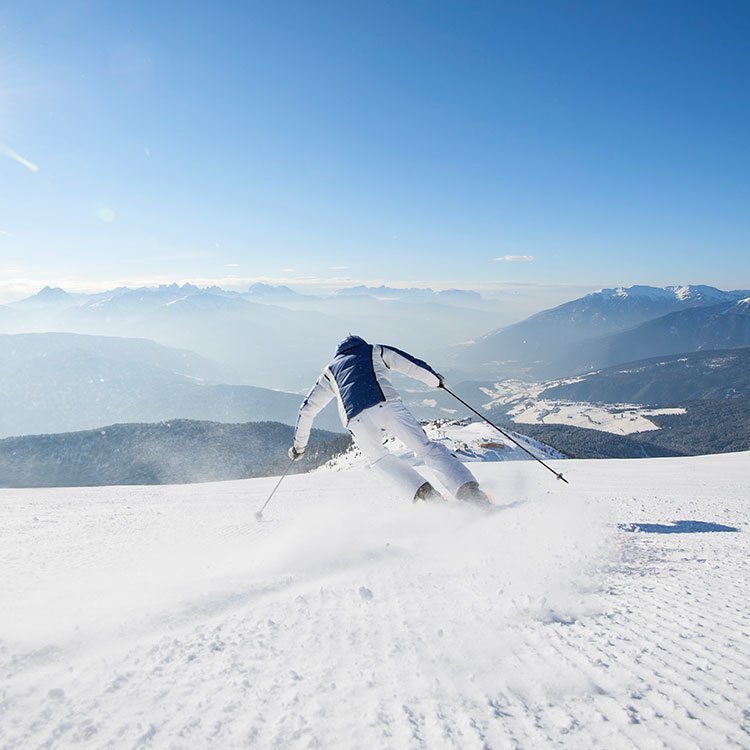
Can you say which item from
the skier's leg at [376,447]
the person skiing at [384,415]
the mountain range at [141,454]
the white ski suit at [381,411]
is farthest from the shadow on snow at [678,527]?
the mountain range at [141,454]

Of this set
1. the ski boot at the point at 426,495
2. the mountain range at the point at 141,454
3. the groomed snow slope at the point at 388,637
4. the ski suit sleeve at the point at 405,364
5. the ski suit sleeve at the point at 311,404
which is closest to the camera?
the groomed snow slope at the point at 388,637

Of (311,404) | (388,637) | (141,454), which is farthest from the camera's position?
(141,454)

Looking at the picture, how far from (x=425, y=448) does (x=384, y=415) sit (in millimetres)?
747

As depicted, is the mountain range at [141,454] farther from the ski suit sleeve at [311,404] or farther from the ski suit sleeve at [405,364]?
the ski suit sleeve at [405,364]

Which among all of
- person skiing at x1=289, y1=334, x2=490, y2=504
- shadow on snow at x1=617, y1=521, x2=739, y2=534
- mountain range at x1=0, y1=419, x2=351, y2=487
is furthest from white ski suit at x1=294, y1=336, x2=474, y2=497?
mountain range at x1=0, y1=419, x2=351, y2=487

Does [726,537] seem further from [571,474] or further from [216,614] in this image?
[571,474]

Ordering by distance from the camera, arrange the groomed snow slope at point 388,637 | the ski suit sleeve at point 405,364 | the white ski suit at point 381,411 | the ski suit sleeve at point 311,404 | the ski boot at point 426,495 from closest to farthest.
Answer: the groomed snow slope at point 388,637 < the ski boot at point 426,495 < the white ski suit at point 381,411 < the ski suit sleeve at point 405,364 < the ski suit sleeve at point 311,404

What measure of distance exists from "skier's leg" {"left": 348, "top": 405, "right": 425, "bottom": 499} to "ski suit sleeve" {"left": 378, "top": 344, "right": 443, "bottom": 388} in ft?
3.55

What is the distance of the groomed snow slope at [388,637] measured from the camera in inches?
80.7

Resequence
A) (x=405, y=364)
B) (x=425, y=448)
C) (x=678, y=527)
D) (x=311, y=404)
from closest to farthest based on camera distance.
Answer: (x=425, y=448) < (x=678, y=527) < (x=405, y=364) < (x=311, y=404)

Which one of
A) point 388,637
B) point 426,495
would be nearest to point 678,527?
point 426,495

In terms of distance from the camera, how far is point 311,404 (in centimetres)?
782

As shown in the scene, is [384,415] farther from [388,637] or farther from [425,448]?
[388,637]

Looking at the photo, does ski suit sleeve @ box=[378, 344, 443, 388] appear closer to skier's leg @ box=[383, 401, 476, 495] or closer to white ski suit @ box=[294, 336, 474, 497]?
white ski suit @ box=[294, 336, 474, 497]
